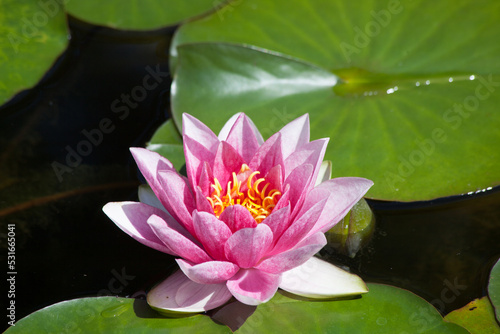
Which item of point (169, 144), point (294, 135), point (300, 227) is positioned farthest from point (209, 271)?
point (169, 144)

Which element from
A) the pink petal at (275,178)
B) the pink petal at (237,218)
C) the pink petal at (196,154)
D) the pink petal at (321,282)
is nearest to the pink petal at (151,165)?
the pink petal at (196,154)

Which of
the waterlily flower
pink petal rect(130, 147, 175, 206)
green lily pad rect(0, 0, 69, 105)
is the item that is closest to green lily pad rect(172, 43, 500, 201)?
the waterlily flower

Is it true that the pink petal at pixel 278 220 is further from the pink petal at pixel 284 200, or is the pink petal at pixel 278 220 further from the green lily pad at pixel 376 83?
the green lily pad at pixel 376 83

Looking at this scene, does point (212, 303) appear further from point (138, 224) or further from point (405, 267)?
point (405, 267)

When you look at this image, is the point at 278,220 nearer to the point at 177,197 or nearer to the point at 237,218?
the point at 237,218

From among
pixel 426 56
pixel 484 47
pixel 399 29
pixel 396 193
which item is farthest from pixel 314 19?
pixel 396 193

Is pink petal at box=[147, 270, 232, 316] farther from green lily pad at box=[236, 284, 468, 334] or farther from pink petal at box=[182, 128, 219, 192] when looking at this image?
pink petal at box=[182, 128, 219, 192]

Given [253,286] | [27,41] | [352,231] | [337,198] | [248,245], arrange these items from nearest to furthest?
1. [248,245]
2. [253,286]
3. [337,198]
4. [352,231]
5. [27,41]
